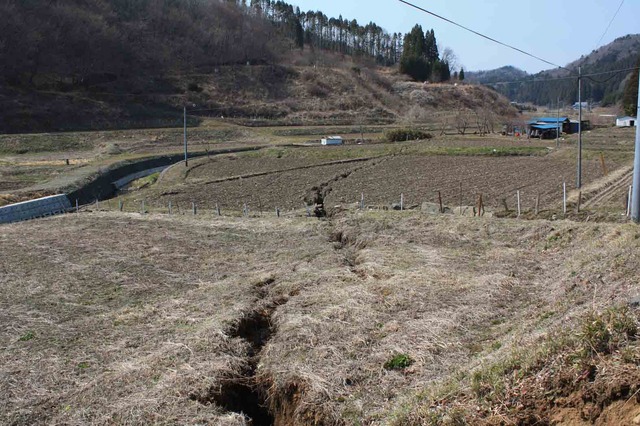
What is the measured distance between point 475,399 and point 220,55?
9815 centimetres

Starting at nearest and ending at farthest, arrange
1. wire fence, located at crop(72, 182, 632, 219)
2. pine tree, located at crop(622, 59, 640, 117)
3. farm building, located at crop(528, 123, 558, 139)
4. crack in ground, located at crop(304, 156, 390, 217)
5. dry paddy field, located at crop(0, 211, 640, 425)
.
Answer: dry paddy field, located at crop(0, 211, 640, 425), wire fence, located at crop(72, 182, 632, 219), crack in ground, located at crop(304, 156, 390, 217), farm building, located at crop(528, 123, 558, 139), pine tree, located at crop(622, 59, 640, 117)

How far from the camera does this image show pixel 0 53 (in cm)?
6738

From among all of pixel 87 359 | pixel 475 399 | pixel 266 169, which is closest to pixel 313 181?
pixel 266 169

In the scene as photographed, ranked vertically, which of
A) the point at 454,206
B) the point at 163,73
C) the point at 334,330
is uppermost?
the point at 163,73

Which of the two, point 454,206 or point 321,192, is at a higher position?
point 321,192

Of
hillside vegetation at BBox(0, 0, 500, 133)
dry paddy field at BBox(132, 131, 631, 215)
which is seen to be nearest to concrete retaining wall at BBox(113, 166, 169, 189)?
dry paddy field at BBox(132, 131, 631, 215)

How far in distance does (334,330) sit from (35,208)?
21286 millimetres

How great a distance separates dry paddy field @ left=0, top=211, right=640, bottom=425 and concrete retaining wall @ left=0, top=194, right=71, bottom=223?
9260 millimetres

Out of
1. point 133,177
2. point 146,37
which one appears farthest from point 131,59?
point 133,177

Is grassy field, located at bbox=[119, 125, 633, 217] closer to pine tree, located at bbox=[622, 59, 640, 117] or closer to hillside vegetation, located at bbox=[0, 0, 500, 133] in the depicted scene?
hillside vegetation, located at bbox=[0, 0, 500, 133]

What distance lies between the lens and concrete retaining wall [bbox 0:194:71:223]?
24.6 meters

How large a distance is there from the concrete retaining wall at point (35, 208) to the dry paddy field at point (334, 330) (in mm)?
9260

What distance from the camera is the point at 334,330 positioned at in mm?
9375

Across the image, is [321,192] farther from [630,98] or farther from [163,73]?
[630,98]
